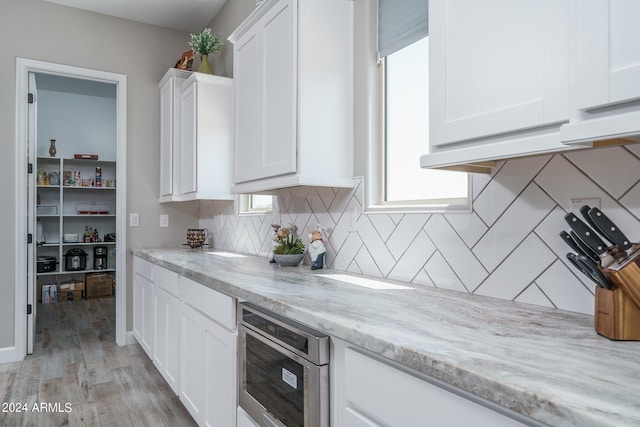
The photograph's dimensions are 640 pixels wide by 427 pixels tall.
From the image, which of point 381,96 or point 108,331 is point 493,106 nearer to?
point 381,96

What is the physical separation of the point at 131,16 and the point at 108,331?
299 centimetres

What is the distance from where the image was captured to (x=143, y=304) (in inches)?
129

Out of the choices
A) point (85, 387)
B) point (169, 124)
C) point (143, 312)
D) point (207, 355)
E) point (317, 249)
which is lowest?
point (85, 387)

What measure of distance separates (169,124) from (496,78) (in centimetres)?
311

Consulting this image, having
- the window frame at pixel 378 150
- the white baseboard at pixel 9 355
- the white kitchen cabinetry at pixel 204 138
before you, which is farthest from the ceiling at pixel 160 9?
the white baseboard at pixel 9 355

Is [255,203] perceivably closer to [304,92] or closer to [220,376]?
[304,92]

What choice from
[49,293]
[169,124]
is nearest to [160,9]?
[169,124]

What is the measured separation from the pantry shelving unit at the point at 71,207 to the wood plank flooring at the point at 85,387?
6.66 feet

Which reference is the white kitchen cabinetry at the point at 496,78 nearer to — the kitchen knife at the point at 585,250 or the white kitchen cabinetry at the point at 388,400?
the kitchen knife at the point at 585,250

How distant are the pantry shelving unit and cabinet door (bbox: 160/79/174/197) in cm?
265

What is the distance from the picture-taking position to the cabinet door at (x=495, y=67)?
0.90 meters

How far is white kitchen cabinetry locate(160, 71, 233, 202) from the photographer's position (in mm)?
3068

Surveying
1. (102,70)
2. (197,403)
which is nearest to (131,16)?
(102,70)

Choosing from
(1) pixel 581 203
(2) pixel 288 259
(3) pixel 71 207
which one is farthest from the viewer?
(3) pixel 71 207
